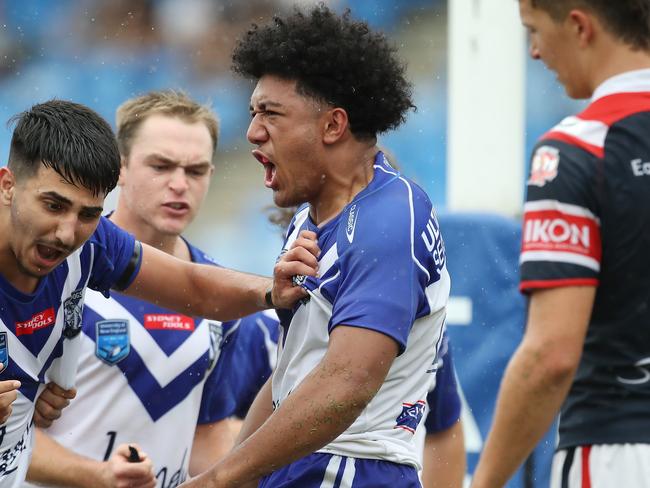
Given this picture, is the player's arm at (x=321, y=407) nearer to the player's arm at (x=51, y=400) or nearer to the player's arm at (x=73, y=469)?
the player's arm at (x=51, y=400)

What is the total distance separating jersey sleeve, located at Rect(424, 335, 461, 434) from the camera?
16.3 ft

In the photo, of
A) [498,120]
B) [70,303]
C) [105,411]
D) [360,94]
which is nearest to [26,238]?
[70,303]

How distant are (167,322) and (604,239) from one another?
2796 mm

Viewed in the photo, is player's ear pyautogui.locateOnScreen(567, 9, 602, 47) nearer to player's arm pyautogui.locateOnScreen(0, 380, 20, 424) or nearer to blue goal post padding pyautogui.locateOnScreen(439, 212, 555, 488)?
player's arm pyautogui.locateOnScreen(0, 380, 20, 424)

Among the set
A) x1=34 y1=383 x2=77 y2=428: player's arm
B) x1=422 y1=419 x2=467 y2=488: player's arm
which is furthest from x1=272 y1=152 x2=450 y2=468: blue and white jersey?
x1=422 y1=419 x2=467 y2=488: player's arm

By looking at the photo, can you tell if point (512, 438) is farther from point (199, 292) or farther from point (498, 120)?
point (498, 120)

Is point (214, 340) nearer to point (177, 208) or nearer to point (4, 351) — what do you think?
point (177, 208)

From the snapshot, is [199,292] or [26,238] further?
[199,292]

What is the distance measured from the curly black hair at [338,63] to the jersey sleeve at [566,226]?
99cm

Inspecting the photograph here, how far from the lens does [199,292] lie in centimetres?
449

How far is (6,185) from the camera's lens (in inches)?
155

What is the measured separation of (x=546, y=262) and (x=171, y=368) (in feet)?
8.91

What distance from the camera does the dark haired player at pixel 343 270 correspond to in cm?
336

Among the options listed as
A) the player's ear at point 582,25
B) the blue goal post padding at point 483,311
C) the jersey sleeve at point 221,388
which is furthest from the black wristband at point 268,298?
the blue goal post padding at point 483,311
